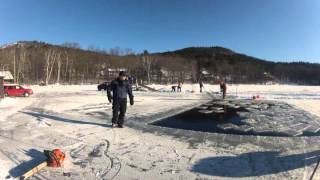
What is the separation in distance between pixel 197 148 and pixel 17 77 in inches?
3213

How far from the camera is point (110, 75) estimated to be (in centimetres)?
12212

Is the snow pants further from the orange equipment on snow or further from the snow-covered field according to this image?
the orange equipment on snow

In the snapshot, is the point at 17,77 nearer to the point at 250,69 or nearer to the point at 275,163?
the point at 275,163

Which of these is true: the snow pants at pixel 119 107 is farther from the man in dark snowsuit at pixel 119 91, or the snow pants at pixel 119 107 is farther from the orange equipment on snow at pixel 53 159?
the orange equipment on snow at pixel 53 159

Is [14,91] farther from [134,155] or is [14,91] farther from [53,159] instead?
[53,159]

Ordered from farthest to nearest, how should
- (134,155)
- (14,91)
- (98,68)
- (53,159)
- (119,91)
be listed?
(98,68), (14,91), (119,91), (134,155), (53,159)

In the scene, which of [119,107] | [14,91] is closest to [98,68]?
[14,91]

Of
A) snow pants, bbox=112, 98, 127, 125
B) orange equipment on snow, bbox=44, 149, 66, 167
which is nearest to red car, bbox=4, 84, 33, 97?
snow pants, bbox=112, 98, 127, 125

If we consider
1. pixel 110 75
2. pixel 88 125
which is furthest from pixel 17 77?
pixel 88 125

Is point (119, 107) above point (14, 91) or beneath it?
above

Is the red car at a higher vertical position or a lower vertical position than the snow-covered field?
higher

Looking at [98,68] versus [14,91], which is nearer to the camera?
[14,91]

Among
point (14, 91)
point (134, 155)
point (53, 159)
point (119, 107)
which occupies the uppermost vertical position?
point (119, 107)

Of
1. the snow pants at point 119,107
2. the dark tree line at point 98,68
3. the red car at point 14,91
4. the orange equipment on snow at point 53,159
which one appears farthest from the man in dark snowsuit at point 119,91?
the dark tree line at point 98,68
